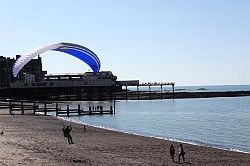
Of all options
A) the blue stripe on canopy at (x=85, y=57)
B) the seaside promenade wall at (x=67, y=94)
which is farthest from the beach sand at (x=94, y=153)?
the blue stripe on canopy at (x=85, y=57)

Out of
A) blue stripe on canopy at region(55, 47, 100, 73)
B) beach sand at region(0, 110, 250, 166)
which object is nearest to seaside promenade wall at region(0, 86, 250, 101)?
blue stripe on canopy at region(55, 47, 100, 73)

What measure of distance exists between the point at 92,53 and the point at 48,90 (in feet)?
40.2

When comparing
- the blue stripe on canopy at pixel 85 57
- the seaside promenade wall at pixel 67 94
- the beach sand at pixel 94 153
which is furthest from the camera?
the blue stripe on canopy at pixel 85 57

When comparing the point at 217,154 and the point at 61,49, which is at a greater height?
the point at 61,49

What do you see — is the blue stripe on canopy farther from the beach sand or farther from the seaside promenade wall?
the beach sand

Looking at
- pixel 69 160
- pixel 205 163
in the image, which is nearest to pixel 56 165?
pixel 69 160

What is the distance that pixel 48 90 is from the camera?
9381 centimetres

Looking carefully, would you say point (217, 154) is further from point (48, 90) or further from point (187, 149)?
point (48, 90)

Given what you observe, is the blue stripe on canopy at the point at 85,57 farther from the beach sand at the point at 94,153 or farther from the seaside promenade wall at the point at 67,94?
the beach sand at the point at 94,153

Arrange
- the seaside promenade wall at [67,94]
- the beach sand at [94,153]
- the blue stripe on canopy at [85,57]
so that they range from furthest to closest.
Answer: the blue stripe on canopy at [85,57] < the seaside promenade wall at [67,94] < the beach sand at [94,153]

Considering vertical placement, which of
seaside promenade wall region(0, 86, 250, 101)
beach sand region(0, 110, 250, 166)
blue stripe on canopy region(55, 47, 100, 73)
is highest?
blue stripe on canopy region(55, 47, 100, 73)

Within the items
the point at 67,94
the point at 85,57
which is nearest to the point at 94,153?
the point at 85,57

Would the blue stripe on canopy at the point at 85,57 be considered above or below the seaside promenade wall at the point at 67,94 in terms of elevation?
above

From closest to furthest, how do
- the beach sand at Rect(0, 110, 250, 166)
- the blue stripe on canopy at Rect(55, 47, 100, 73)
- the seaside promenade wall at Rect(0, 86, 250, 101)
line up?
1. the beach sand at Rect(0, 110, 250, 166)
2. the seaside promenade wall at Rect(0, 86, 250, 101)
3. the blue stripe on canopy at Rect(55, 47, 100, 73)
